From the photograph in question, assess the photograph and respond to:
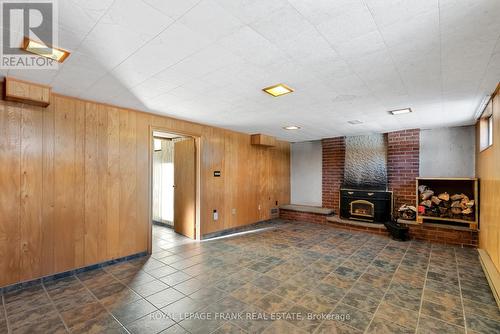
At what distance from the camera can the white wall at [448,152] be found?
15.1 feet

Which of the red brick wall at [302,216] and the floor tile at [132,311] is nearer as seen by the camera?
the floor tile at [132,311]

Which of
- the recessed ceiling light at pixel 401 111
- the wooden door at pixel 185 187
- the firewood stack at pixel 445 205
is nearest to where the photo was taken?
the recessed ceiling light at pixel 401 111

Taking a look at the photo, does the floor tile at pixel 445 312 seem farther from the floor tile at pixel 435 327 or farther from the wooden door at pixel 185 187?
the wooden door at pixel 185 187

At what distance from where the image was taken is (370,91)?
9.11 ft

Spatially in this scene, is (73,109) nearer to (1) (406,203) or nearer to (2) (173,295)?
(2) (173,295)

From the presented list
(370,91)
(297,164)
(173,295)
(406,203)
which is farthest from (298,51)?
(297,164)

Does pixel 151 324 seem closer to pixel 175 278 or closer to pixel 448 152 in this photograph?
pixel 175 278

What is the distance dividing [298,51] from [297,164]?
18.0ft

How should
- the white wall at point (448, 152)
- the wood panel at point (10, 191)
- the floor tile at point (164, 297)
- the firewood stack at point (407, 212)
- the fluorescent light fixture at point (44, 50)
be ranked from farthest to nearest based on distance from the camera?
the firewood stack at point (407, 212) < the white wall at point (448, 152) < the wood panel at point (10, 191) < the floor tile at point (164, 297) < the fluorescent light fixture at point (44, 50)

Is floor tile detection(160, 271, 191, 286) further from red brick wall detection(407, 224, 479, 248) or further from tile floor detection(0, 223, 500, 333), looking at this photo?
red brick wall detection(407, 224, 479, 248)

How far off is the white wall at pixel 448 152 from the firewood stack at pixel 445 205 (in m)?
0.50

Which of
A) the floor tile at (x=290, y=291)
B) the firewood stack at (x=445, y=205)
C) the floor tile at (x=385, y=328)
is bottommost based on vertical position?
the floor tile at (x=290, y=291)

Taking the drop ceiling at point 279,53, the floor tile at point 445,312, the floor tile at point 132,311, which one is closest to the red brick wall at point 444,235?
the drop ceiling at point 279,53

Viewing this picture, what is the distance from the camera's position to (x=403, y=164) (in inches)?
207
